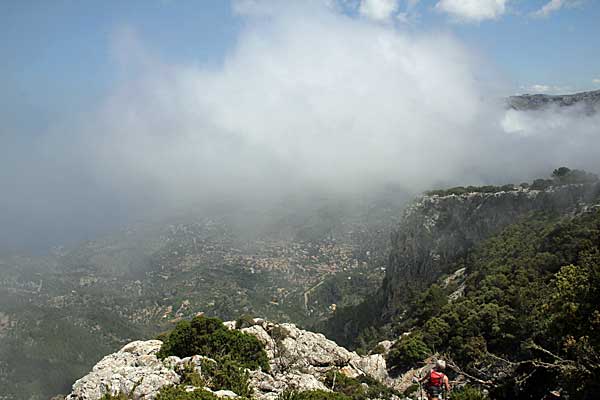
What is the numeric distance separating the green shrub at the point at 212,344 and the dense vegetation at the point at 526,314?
16873 millimetres

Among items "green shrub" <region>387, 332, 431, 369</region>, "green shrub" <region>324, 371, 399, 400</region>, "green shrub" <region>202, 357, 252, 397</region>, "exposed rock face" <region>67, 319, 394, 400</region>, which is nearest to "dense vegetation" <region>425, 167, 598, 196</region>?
"green shrub" <region>387, 332, 431, 369</region>

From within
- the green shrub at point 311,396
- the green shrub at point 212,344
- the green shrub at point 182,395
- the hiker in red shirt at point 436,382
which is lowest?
the green shrub at point 212,344

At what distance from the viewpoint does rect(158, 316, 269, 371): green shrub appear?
3409 cm

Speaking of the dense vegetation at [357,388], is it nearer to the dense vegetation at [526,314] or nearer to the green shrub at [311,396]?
the green shrub at [311,396]

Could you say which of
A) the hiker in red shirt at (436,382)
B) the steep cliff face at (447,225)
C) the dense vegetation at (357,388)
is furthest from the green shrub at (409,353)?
the steep cliff face at (447,225)

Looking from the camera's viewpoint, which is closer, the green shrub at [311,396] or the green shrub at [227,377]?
the green shrub at [311,396]

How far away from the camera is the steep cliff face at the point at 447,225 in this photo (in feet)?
242

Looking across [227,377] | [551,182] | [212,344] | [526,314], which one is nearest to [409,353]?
[526,314]

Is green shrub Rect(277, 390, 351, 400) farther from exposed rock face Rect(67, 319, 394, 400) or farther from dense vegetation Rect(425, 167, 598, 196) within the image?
dense vegetation Rect(425, 167, 598, 196)

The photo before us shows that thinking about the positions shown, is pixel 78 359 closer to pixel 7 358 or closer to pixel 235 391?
pixel 7 358

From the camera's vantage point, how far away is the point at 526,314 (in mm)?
37031

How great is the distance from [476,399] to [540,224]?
5418 centimetres

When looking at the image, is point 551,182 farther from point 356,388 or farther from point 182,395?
point 182,395

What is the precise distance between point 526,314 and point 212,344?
28.0 m
